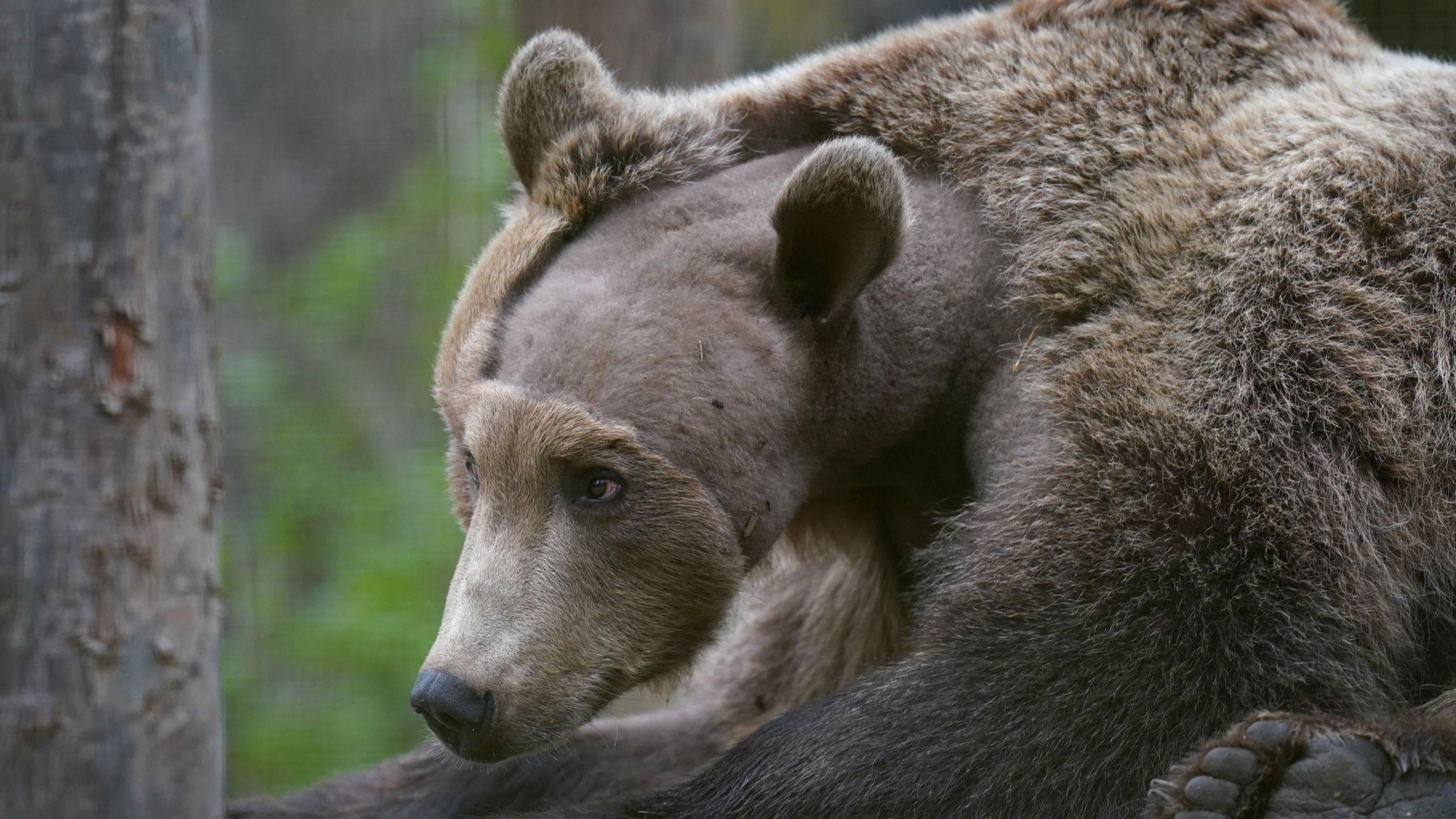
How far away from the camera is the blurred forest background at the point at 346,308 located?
8.03 metres

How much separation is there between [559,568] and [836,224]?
3.24ft

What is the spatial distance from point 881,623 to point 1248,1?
6.55 feet

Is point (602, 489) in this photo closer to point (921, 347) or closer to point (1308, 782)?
point (921, 347)

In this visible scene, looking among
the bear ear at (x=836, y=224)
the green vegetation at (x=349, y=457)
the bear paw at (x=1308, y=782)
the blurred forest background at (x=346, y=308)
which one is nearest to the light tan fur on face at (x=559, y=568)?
the bear ear at (x=836, y=224)

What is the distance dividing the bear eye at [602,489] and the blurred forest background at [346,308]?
3.81 metres

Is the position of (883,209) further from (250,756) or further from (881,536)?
(250,756)

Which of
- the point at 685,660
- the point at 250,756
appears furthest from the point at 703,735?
the point at 250,756

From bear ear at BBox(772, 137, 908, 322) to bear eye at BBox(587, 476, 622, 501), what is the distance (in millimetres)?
601

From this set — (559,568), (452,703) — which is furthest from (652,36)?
(452,703)

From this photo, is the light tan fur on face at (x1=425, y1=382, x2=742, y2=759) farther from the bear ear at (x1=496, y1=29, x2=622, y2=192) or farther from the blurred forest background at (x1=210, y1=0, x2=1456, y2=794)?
the blurred forest background at (x1=210, y1=0, x2=1456, y2=794)

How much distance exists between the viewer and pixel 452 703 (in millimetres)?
2990

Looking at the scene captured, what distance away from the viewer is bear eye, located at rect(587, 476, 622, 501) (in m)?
3.17

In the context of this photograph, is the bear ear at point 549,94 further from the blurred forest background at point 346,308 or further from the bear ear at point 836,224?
the blurred forest background at point 346,308

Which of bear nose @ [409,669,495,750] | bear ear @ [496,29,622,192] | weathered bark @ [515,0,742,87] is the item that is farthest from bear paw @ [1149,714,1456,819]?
weathered bark @ [515,0,742,87]
